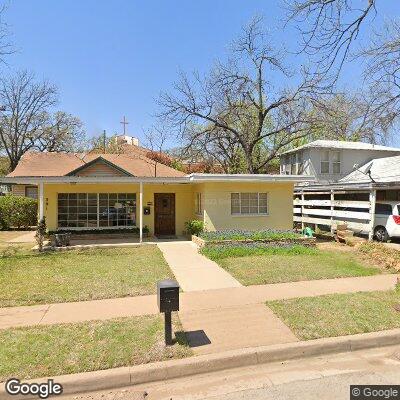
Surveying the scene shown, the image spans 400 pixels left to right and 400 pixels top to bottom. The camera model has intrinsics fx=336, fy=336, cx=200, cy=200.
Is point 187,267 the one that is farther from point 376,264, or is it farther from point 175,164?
point 175,164

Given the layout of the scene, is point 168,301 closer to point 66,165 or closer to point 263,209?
point 263,209

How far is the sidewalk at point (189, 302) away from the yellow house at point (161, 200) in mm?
7386

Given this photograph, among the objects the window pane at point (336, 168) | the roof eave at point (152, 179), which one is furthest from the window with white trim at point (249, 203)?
the window pane at point (336, 168)

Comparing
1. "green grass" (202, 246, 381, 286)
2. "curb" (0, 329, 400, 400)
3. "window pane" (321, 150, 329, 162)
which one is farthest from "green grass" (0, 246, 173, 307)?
"window pane" (321, 150, 329, 162)

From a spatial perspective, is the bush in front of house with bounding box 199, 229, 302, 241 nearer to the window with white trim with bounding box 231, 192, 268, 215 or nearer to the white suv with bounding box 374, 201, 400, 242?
the window with white trim with bounding box 231, 192, 268, 215

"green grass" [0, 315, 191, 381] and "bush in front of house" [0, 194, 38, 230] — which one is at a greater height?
"bush in front of house" [0, 194, 38, 230]

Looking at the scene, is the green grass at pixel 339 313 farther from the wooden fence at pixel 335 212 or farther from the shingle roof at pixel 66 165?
the shingle roof at pixel 66 165

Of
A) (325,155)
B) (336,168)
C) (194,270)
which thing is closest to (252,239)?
(194,270)

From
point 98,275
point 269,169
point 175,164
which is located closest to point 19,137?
point 175,164

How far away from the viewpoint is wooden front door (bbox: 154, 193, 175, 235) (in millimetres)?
17172

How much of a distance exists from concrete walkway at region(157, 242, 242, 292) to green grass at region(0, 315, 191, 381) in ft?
8.20

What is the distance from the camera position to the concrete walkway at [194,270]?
8102 millimetres

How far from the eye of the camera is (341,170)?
88.3ft

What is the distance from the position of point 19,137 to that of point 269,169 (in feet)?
91.2
